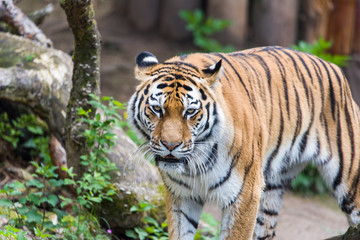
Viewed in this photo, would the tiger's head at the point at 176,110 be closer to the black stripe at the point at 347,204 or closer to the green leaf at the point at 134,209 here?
the green leaf at the point at 134,209

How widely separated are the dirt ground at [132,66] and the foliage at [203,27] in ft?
1.57

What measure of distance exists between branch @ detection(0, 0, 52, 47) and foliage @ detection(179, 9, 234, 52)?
→ 421cm

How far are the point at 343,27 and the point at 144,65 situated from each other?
21.7 feet

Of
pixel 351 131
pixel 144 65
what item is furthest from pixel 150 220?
pixel 351 131

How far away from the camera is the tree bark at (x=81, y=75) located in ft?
13.3

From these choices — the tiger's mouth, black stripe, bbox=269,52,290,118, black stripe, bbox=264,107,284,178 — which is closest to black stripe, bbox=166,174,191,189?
the tiger's mouth

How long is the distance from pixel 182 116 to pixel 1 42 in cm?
259

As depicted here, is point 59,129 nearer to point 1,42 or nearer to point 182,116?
point 1,42

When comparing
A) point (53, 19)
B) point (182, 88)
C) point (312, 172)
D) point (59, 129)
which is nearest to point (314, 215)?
point (312, 172)

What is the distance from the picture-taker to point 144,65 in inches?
153

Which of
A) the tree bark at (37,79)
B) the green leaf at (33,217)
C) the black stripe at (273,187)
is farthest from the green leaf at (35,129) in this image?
the black stripe at (273,187)

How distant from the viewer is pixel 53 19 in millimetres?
11312

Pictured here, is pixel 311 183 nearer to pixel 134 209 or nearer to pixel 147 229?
pixel 147 229

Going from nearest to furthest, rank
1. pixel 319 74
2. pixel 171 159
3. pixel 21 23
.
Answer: pixel 171 159 → pixel 319 74 → pixel 21 23
